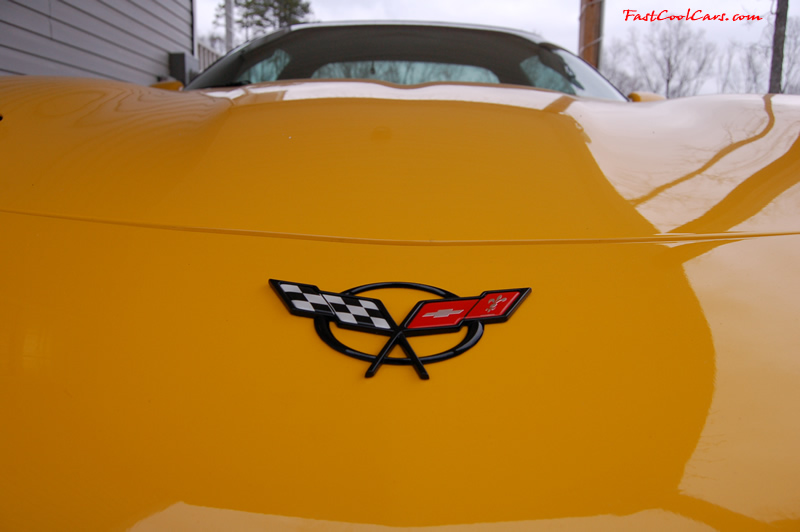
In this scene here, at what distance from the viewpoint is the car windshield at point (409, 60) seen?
76.1 inches

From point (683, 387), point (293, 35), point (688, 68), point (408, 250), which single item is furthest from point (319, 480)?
point (688, 68)

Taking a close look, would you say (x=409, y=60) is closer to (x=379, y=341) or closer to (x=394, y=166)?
(x=394, y=166)

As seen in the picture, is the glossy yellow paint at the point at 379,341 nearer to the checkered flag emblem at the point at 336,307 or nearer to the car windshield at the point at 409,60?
the checkered flag emblem at the point at 336,307

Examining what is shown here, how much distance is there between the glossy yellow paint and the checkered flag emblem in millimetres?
15

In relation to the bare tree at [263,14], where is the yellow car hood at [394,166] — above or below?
below

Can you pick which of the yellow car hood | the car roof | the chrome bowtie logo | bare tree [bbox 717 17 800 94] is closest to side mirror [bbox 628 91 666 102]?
the car roof

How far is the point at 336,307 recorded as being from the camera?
0.67 metres

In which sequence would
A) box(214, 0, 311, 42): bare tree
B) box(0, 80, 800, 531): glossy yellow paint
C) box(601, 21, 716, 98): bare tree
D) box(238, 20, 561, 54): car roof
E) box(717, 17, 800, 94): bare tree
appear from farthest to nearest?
1. box(214, 0, 311, 42): bare tree
2. box(601, 21, 716, 98): bare tree
3. box(717, 17, 800, 94): bare tree
4. box(238, 20, 561, 54): car roof
5. box(0, 80, 800, 531): glossy yellow paint

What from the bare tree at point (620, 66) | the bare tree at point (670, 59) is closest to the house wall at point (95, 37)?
the bare tree at point (670, 59)

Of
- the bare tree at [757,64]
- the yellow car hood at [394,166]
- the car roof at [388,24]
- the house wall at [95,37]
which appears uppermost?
the bare tree at [757,64]

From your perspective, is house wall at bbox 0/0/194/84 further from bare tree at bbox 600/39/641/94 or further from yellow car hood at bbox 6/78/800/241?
bare tree at bbox 600/39/641/94

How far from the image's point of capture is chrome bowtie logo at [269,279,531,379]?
647 millimetres

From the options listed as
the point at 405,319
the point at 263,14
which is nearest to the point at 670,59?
the point at 405,319

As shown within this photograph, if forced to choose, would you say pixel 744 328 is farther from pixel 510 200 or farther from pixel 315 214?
pixel 315 214
